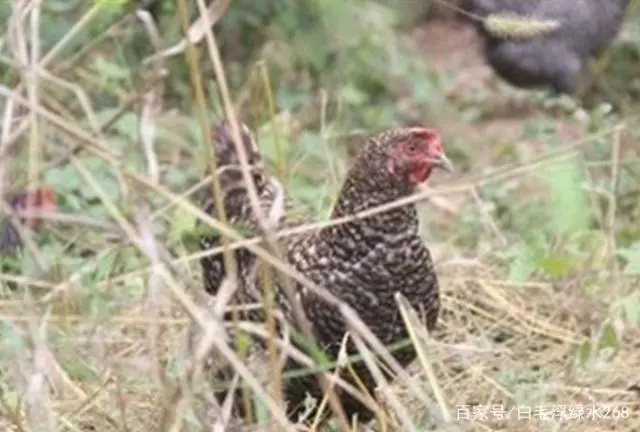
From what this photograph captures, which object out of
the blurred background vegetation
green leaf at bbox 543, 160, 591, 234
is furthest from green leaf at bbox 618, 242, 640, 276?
green leaf at bbox 543, 160, 591, 234

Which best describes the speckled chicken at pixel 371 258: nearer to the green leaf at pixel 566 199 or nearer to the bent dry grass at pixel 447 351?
the bent dry grass at pixel 447 351

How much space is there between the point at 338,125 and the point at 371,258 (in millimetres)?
2189

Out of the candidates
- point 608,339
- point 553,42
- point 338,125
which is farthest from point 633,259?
point 338,125

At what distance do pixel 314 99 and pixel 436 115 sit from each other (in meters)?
0.39

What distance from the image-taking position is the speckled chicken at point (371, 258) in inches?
111

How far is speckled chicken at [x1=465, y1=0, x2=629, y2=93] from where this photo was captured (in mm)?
3443

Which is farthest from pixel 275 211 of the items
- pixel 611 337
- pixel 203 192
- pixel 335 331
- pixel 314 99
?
pixel 314 99

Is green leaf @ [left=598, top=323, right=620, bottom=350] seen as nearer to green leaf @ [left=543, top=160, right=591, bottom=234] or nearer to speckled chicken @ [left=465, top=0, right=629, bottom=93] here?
speckled chicken @ [left=465, top=0, right=629, bottom=93]

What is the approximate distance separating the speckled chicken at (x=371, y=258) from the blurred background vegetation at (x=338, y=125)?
0.46 feet

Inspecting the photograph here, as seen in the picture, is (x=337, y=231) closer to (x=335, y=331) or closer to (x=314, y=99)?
(x=335, y=331)

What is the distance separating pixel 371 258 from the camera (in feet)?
9.43

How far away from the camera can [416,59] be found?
5824 millimetres

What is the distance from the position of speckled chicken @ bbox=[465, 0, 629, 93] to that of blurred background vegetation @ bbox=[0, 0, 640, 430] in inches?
5.9

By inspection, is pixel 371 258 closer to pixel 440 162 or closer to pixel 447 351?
pixel 440 162
